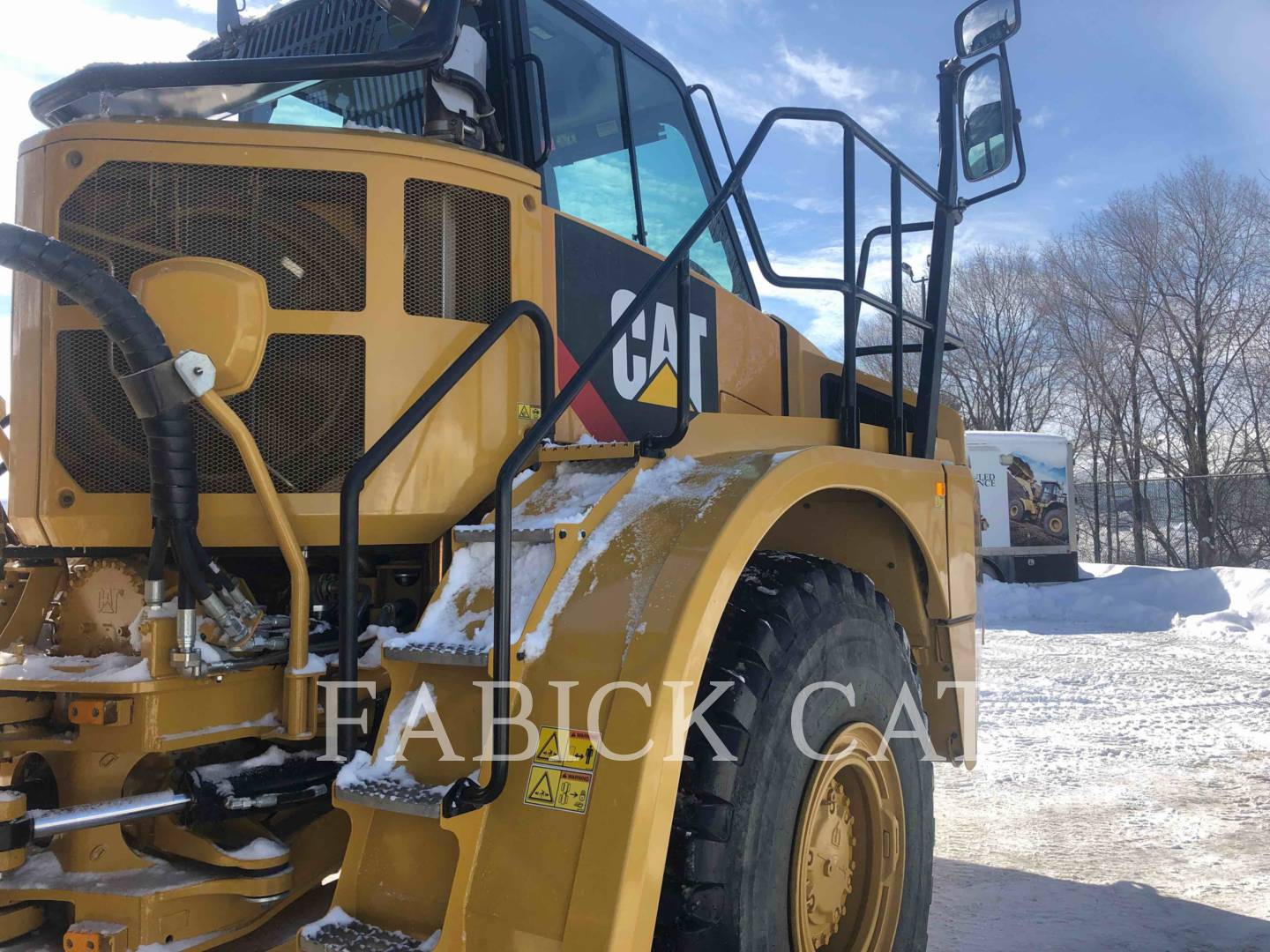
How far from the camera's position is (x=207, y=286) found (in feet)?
7.25

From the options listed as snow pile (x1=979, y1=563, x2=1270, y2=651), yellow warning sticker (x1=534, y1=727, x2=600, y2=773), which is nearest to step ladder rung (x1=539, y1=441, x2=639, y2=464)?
yellow warning sticker (x1=534, y1=727, x2=600, y2=773)

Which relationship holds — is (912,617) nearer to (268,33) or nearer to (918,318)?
(918,318)

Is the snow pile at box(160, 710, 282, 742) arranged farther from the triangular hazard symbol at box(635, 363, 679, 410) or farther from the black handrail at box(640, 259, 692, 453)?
the triangular hazard symbol at box(635, 363, 679, 410)

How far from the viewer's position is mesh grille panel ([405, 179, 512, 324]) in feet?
8.11

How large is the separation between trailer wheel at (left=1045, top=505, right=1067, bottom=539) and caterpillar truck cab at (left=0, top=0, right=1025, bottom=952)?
55.5 feet

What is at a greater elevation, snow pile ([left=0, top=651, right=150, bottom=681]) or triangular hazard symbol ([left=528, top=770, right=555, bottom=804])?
snow pile ([left=0, top=651, right=150, bottom=681])

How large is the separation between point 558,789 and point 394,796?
0.34m

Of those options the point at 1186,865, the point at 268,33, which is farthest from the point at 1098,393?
the point at 268,33

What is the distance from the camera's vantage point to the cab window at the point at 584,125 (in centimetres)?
302

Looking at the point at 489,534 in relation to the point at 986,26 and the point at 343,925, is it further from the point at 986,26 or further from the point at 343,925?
the point at 986,26

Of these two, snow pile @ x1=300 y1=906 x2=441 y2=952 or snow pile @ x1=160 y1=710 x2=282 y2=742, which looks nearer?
snow pile @ x1=300 y1=906 x2=441 y2=952

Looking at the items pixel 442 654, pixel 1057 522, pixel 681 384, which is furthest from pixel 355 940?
pixel 1057 522

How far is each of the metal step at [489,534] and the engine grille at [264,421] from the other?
1.11 ft

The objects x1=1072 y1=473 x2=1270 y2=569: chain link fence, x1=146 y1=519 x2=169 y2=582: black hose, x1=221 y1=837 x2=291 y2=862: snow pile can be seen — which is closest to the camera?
x1=146 y1=519 x2=169 y2=582: black hose
